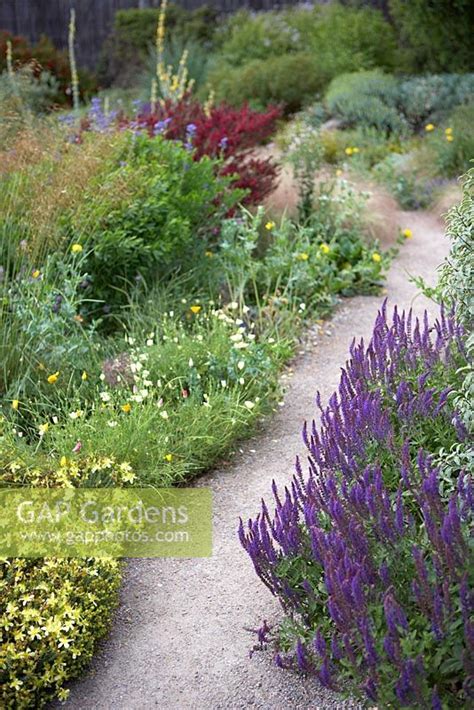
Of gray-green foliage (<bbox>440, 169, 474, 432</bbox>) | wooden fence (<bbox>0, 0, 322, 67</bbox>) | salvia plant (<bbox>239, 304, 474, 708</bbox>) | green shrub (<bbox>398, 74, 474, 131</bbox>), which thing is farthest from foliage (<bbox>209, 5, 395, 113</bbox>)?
salvia plant (<bbox>239, 304, 474, 708</bbox>)

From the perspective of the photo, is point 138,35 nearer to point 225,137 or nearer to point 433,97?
point 433,97

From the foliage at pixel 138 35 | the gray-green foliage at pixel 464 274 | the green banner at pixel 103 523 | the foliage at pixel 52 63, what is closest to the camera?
the gray-green foliage at pixel 464 274

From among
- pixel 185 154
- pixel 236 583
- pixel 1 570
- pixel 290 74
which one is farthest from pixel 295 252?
pixel 290 74

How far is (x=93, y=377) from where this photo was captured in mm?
4016

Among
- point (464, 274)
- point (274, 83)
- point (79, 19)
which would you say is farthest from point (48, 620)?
point (79, 19)

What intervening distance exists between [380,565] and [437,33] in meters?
10.0

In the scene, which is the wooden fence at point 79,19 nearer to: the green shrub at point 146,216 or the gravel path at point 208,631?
the green shrub at point 146,216

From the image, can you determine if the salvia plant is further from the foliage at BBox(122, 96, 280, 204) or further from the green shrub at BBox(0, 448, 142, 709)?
the foliage at BBox(122, 96, 280, 204)

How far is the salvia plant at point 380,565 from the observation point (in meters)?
2.01

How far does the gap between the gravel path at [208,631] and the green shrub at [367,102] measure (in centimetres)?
681

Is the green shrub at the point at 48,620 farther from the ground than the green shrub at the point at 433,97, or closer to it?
closer to it

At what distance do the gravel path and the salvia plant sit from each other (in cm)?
12

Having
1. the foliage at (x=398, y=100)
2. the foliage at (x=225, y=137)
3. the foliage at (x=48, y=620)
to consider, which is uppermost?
the foliage at (x=225, y=137)

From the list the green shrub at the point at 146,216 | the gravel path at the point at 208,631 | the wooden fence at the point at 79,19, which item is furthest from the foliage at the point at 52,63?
the gravel path at the point at 208,631
